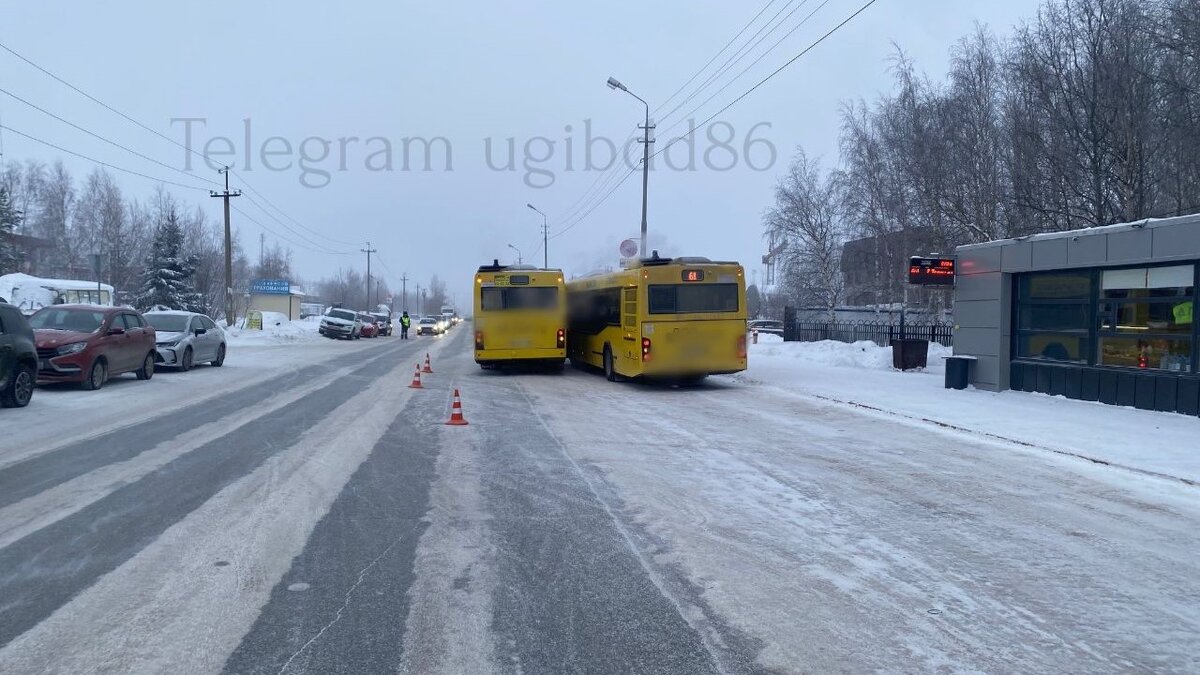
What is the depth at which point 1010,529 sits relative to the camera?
6.86 metres

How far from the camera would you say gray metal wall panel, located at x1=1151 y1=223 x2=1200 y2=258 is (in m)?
12.9

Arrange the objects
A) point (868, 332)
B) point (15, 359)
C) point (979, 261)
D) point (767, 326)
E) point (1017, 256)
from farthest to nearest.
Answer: point (767, 326)
point (868, 332)
point (979, 261)
point (1017, 256)
point (15, 359)

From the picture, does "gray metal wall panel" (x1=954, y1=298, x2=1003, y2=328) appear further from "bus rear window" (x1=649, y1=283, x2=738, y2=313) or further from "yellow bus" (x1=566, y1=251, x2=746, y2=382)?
"bus rear window" (x1=649, y1=283, x2=738, y2=313)

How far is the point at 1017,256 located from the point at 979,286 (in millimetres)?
1186

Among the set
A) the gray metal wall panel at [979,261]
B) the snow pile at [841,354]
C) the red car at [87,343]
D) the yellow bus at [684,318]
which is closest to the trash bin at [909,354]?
the snow pile at [841,354]

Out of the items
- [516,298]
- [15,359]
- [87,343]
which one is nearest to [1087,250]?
[516,298]

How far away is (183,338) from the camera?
21250 millimetres

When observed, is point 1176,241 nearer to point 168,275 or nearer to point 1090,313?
point 1090,313

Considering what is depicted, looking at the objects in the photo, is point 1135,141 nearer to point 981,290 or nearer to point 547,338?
point 981,290

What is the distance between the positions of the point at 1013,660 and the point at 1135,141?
2178 cm

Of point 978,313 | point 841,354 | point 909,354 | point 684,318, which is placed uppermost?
point 978,313

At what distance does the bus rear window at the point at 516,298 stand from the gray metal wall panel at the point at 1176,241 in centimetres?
1350

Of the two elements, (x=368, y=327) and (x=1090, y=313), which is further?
(x=368, y=327)

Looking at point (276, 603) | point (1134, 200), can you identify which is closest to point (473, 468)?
point (276, 603)
